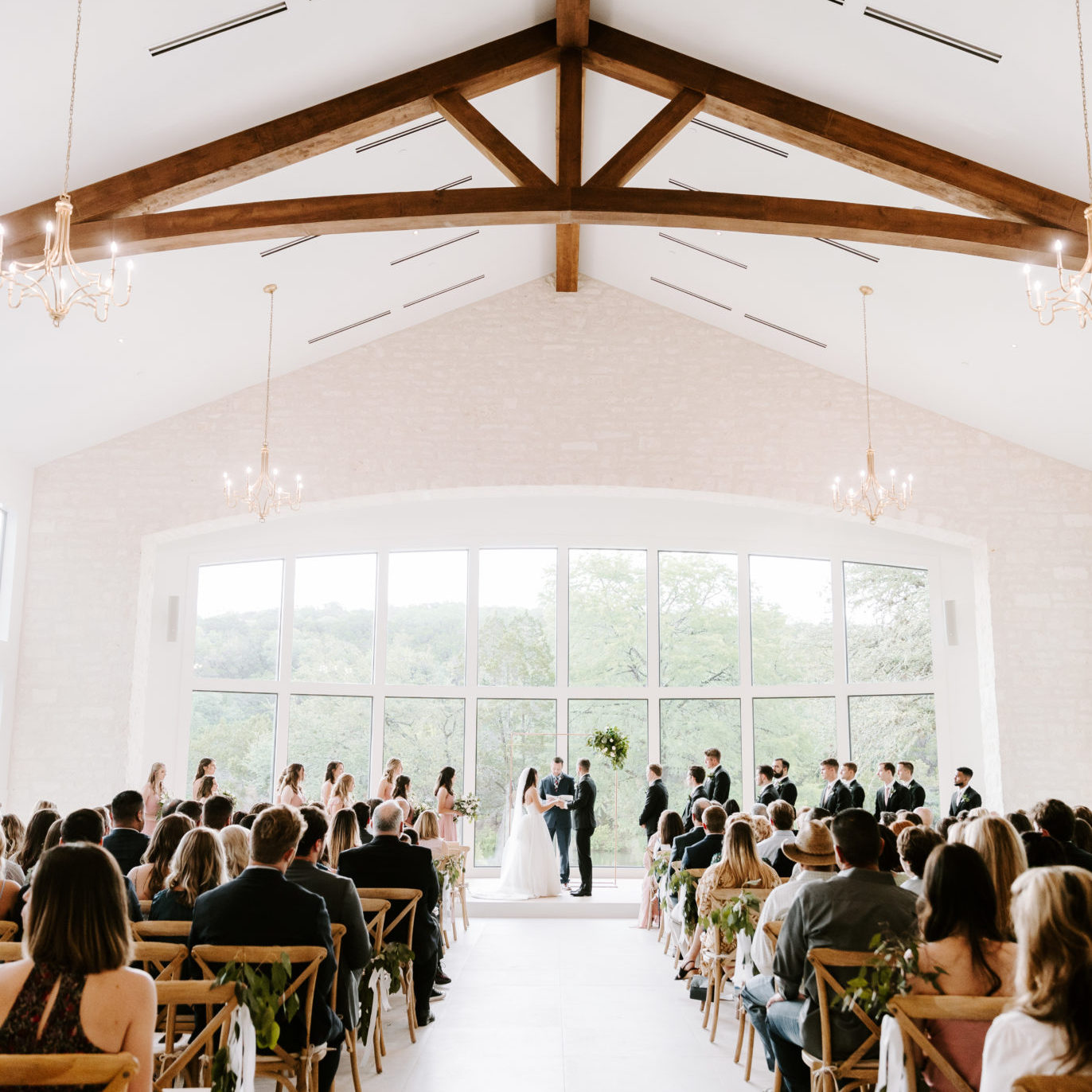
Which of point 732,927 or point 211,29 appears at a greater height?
point 211,29

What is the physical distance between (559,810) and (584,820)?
0.30 metres

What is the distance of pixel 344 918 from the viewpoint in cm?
403

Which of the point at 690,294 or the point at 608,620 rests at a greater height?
the point at 690,294

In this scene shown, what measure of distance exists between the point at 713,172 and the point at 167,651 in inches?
308

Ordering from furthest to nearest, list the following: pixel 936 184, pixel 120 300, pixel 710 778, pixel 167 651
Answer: pixel 167 651 < pixel 710 778 < pixel 120 300 < pixel 936 184

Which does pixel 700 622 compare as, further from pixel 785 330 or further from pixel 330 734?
pixel 330 734

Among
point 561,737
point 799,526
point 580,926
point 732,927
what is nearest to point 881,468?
point 799,526

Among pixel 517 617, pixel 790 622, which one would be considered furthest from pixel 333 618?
pixel 790 622

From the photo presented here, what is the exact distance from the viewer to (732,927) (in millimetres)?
4684

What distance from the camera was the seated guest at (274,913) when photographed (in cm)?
339

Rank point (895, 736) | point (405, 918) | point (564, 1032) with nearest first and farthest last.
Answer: point (405, 918) → point (564, 1032) → point (895, 736)

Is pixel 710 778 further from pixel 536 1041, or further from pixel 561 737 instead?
pixel 536 1041

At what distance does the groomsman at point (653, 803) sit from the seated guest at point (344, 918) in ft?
20.0

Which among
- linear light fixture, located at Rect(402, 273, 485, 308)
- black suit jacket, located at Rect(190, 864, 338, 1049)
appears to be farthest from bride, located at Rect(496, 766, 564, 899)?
black suit jacket, located at Rect(190, 864, 338, 1049)
